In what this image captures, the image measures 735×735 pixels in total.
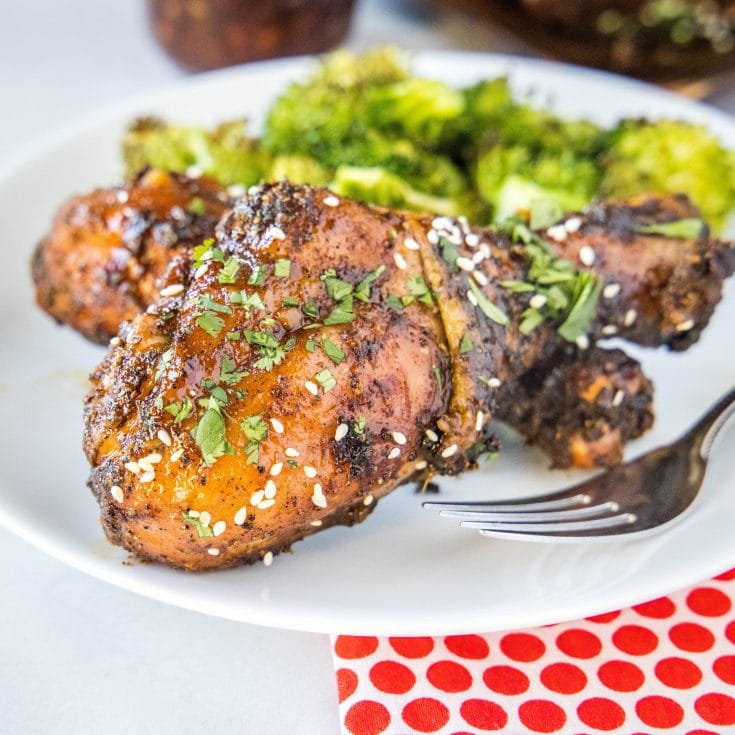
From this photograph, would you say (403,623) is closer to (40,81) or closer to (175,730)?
(175,730)

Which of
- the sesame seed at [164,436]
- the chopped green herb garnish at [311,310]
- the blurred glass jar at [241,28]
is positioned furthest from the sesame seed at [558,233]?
the blurred glass jar at [241,28]

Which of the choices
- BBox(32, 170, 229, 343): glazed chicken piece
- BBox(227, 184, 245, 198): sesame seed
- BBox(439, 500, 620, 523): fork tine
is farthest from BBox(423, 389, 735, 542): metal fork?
BBox(227, 184, 245, 198): sesame seed

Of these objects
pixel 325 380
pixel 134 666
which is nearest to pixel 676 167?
pixel 325 380

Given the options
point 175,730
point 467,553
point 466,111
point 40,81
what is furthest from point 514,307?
point 40,81

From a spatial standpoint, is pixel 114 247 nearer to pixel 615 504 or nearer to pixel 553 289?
pixel 553 289

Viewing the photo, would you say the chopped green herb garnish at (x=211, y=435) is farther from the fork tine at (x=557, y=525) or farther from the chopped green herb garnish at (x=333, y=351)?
the fork tine at (x=557, y=525)

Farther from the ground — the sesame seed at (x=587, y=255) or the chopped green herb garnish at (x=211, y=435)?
the sesame seed at (x=587, y=255)

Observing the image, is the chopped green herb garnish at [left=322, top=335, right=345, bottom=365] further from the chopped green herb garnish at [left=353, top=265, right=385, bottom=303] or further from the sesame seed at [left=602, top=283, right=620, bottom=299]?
the sesame seed at [left=602, top=283, right=620, bottom=299]
